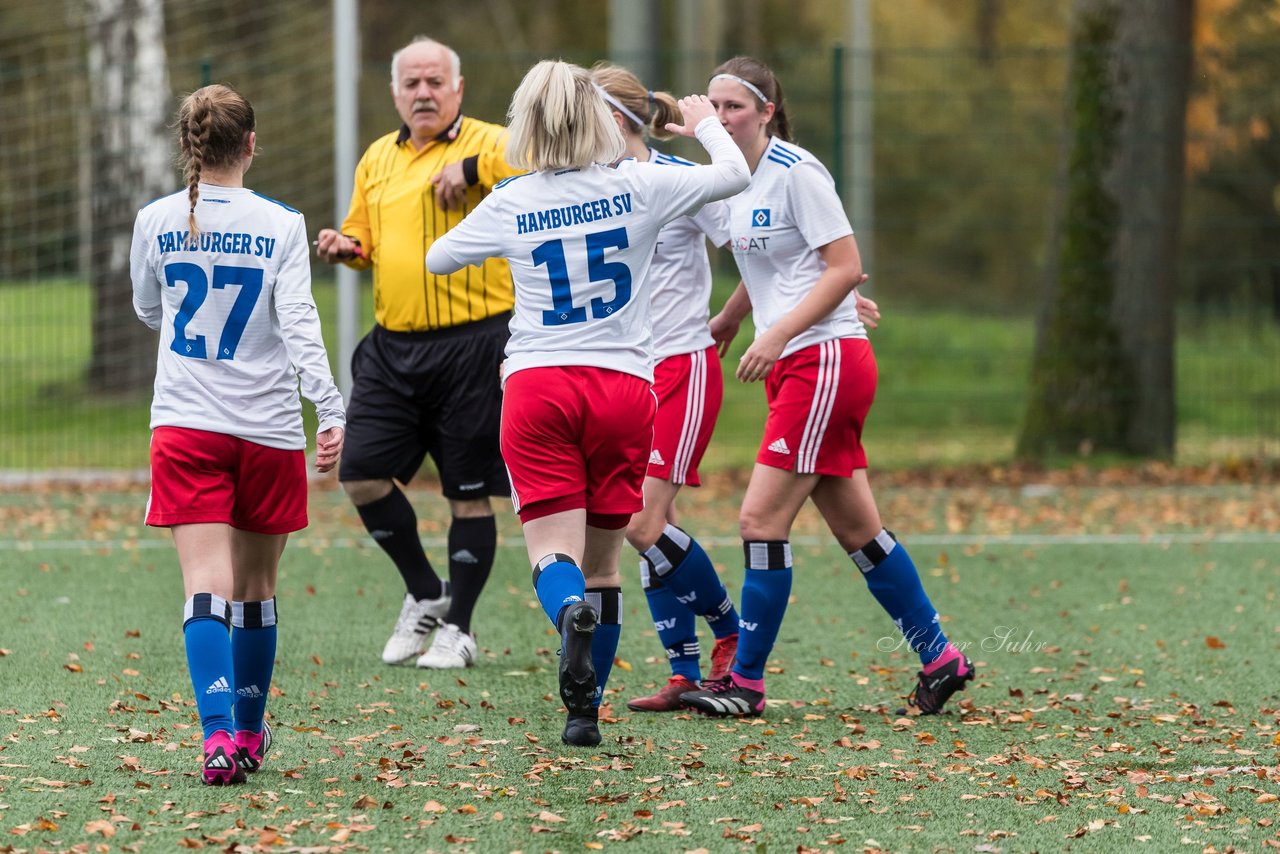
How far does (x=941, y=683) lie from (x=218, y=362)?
2.44m

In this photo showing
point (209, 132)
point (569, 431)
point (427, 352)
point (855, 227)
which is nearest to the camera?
point (209, 132)

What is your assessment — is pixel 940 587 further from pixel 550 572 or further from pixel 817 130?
pixel 817 130

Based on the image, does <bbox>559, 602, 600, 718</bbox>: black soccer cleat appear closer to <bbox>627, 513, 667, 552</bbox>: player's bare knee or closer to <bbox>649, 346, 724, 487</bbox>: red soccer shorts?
<bbox>627, 513, 667, 552</bbox>: player's bare knee

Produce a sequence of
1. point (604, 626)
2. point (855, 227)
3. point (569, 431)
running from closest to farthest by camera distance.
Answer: point (569, 431) < point (604, 626) < point (855, 227)

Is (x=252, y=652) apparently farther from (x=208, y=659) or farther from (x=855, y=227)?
(x=855, y=227)

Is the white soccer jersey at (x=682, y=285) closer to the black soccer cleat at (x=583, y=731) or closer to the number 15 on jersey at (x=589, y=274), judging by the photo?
the number 15 on jersey at (x=589, y=274)

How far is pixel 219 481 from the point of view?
4.34m

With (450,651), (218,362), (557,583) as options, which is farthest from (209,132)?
(450,651)

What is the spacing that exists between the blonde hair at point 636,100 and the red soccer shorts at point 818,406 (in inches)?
33.3

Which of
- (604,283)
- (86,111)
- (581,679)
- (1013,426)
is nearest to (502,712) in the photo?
(581,679)

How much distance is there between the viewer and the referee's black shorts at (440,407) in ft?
20.3

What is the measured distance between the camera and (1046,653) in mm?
6402

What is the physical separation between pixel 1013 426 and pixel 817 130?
128 inches

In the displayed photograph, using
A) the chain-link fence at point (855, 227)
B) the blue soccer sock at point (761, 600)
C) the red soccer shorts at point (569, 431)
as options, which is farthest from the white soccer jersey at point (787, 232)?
the chain-link fence at point (855, 227)
